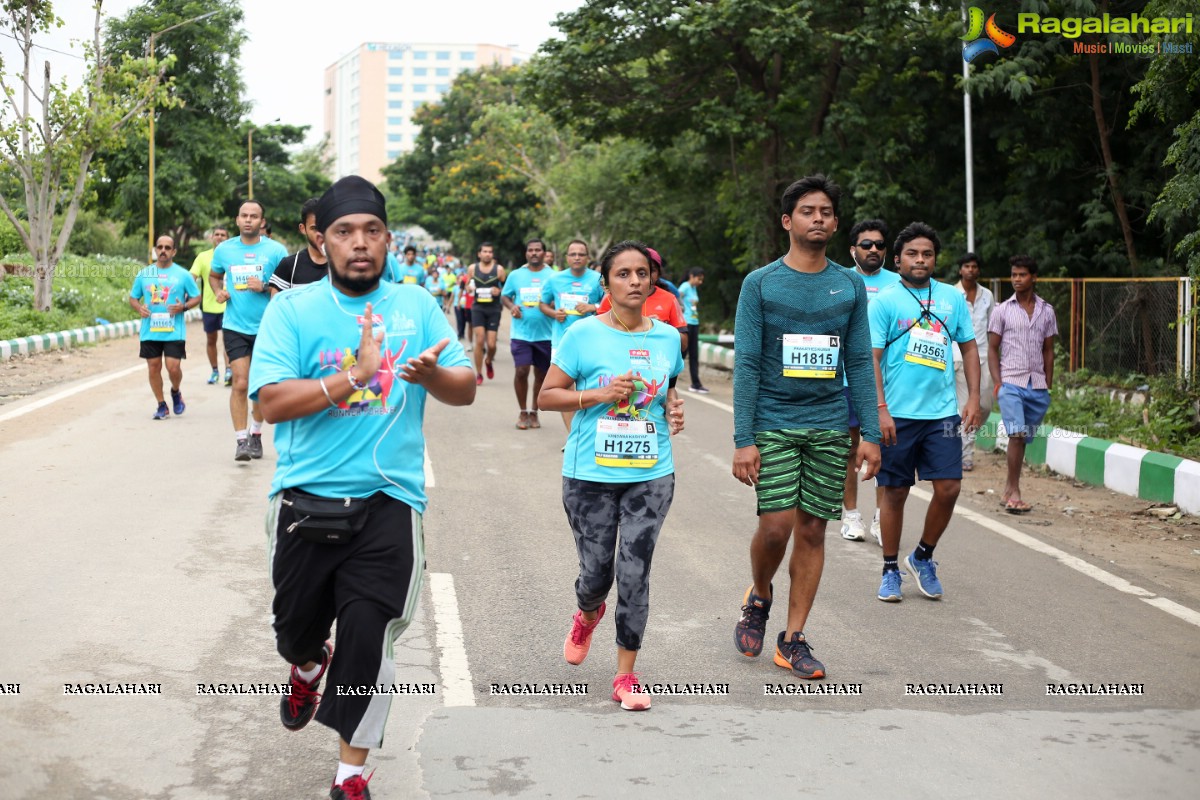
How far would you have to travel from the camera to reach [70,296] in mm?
27016

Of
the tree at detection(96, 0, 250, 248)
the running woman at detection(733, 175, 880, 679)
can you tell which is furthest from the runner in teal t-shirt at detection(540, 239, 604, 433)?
the tree at detection(96, 0, 250, 248)

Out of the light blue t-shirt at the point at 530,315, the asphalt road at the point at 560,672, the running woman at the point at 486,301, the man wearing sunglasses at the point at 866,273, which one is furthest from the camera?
the running woman at the point at 486,301

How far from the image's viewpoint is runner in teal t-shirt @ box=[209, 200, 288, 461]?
1027cm

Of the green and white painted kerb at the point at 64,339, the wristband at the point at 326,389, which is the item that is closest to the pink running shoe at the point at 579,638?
the wristband at the point at 326,389

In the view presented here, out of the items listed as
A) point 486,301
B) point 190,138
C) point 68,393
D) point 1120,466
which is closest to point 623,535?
point 1120,466

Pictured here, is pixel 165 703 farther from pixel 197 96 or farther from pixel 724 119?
pixel 197 96

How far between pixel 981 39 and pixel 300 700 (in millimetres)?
15778

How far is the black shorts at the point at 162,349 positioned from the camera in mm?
12367

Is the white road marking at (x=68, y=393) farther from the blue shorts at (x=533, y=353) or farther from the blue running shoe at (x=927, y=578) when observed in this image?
the blue running shoe at (x=927, y=578)

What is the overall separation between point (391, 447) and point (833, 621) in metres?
3.04

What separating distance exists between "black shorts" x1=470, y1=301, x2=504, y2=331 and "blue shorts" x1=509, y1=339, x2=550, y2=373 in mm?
3723

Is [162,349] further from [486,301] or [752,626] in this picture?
[752,626]

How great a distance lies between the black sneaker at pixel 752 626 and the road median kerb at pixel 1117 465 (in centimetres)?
503

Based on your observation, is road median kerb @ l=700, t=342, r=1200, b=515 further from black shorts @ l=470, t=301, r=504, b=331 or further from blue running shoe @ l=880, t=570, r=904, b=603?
black shorts @ l=470, t=301, r=504, b=331
